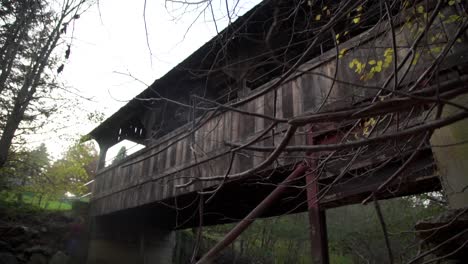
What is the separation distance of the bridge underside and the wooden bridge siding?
1.28ft

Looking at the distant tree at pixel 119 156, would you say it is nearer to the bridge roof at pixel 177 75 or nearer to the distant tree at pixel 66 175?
the bridge roof at pixel 177 75

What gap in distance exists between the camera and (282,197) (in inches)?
261

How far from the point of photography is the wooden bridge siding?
13.9ft

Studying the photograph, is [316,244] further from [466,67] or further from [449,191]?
[466,67]

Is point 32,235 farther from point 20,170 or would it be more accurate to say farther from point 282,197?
point 282,197

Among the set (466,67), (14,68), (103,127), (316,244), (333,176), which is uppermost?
(14,68)

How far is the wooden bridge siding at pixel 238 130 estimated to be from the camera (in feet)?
13.9

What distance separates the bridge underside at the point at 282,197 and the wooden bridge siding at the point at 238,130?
0.39m

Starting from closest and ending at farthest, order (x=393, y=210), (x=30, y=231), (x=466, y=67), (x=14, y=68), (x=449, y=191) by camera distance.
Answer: (x=449, y=191) < (x=466, y=67) < (x=30, y=231) < (x=14, y=68) < (x=393, y=210)

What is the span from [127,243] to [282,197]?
688 centimetres

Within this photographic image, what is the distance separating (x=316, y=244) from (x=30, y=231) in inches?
361

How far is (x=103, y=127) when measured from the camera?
1135cm

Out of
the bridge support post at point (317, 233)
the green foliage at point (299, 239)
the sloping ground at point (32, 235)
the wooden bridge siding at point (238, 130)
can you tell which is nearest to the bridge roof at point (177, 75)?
the wooden bridge siding at point (238, 130)

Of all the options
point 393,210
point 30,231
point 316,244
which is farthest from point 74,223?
point 393,210
